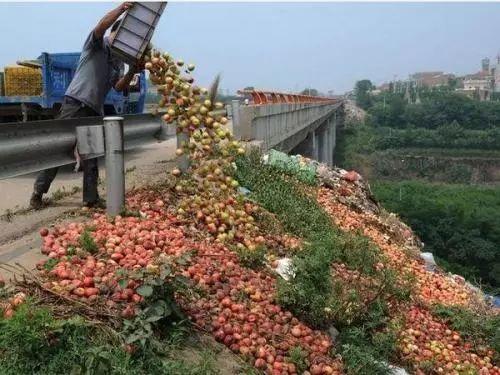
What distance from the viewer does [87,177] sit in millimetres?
5086

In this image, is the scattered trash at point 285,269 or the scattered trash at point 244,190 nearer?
the scattered trash at point 285,269

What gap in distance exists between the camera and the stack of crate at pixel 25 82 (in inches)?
429

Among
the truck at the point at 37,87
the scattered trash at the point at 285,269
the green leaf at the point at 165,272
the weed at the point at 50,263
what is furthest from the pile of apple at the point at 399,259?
the truck at the point at 37,87

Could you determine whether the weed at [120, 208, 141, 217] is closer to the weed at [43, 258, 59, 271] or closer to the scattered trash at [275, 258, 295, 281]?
the weed at [43, 258, 59, 271]

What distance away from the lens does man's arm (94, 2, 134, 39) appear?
495cm

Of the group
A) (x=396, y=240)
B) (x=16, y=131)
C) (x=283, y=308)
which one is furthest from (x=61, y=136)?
(x=396, y=240)

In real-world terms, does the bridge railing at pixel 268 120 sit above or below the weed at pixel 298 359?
above

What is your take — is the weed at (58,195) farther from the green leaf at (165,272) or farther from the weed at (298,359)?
the weed at (298,359)

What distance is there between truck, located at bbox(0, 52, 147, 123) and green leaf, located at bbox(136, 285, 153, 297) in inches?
292

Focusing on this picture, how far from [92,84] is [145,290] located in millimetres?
3052

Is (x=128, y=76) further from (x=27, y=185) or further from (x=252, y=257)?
(x=27, y=185)

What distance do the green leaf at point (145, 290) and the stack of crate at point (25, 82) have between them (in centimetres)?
896

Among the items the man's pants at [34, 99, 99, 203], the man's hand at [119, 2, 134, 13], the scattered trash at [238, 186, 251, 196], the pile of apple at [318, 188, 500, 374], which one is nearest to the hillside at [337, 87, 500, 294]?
the pile of apple at [318, 188, 500, 374]

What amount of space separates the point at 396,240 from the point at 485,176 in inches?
3011
